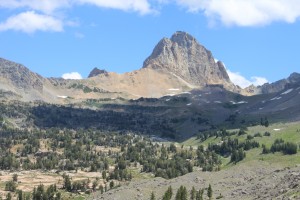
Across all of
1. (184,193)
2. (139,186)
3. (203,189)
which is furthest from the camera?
(139,186)

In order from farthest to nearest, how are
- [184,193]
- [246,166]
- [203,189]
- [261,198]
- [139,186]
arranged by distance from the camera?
[246,166] < [139,186] < [203,189] < [184,193] < [261,198]

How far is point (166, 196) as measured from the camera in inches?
5910

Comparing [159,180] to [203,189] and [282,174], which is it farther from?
[282,174]

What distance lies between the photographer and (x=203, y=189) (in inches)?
6378

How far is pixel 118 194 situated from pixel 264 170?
57.2 meters

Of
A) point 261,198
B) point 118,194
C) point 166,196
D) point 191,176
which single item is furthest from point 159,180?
point 261,198

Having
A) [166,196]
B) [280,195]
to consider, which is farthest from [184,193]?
[280,195]

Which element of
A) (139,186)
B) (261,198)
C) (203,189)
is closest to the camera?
(261,198)

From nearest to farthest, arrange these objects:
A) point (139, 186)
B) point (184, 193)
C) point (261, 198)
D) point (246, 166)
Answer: point (261, 198) → point (184, 193) → point (139, 186) → point (246, 166)

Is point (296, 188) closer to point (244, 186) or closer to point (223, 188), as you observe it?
point (244, 186)

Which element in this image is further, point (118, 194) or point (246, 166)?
point (246, 166)

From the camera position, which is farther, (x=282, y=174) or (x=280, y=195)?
(x=282, y=174)

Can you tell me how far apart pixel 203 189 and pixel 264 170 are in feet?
122

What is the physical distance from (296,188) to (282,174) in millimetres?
43640
